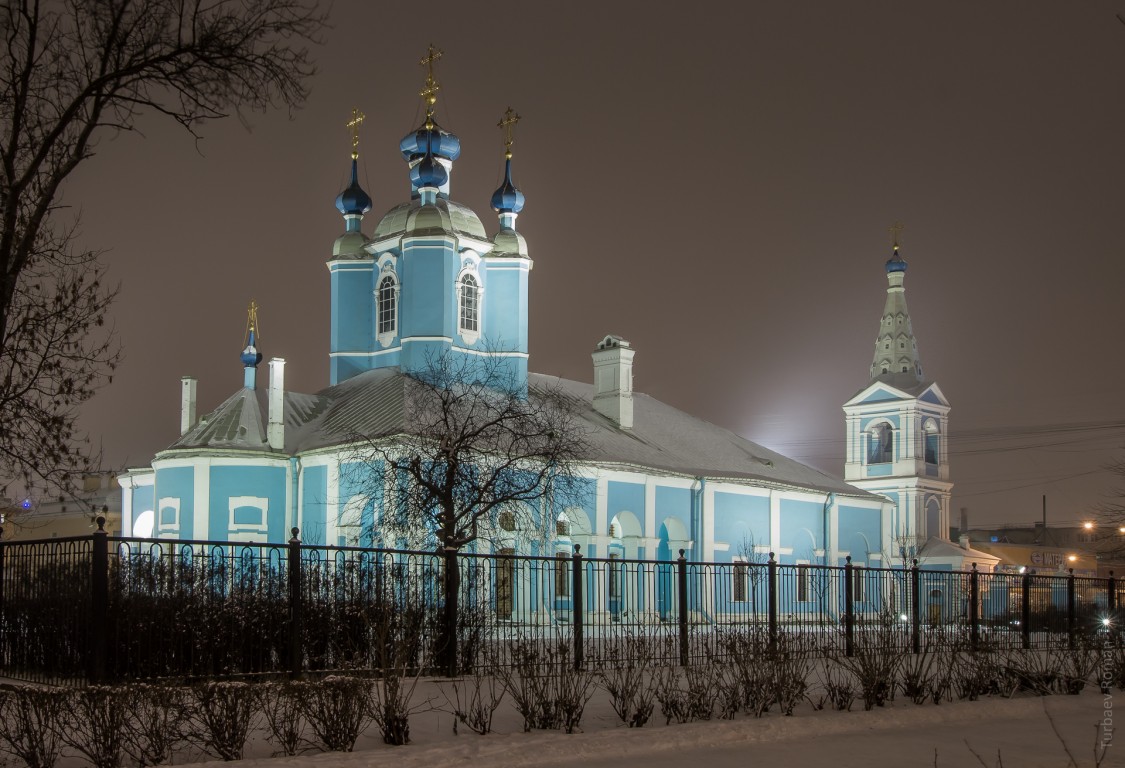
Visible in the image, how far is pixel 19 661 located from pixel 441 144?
26.7 m

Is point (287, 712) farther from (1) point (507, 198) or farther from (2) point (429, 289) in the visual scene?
(1) point (507, 198)

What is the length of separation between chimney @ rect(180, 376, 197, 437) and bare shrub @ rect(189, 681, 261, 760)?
2800 centimetres

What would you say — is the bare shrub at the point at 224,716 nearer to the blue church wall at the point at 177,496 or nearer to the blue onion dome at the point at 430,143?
the blue church wall at the point at 177,496

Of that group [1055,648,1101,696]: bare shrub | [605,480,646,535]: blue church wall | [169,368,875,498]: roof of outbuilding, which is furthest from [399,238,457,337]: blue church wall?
[1055,648,1101,696]: bare shrub

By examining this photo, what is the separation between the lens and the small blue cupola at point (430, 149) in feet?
123

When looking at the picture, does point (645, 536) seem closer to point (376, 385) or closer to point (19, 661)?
point (376, 385)

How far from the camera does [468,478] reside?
24.0 m

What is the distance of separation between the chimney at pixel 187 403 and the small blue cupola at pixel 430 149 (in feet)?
27.5

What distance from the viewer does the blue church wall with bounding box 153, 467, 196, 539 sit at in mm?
31484

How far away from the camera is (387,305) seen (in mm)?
38406

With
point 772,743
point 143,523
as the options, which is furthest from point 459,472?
point 143,523

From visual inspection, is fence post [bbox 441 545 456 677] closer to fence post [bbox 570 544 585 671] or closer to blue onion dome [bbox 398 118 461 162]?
fence post [bbox 570 544 585 671]

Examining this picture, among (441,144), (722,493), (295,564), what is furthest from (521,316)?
(295,564)

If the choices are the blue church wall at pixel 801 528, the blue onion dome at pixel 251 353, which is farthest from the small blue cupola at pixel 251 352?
the blue church wall at pixel 801 528
